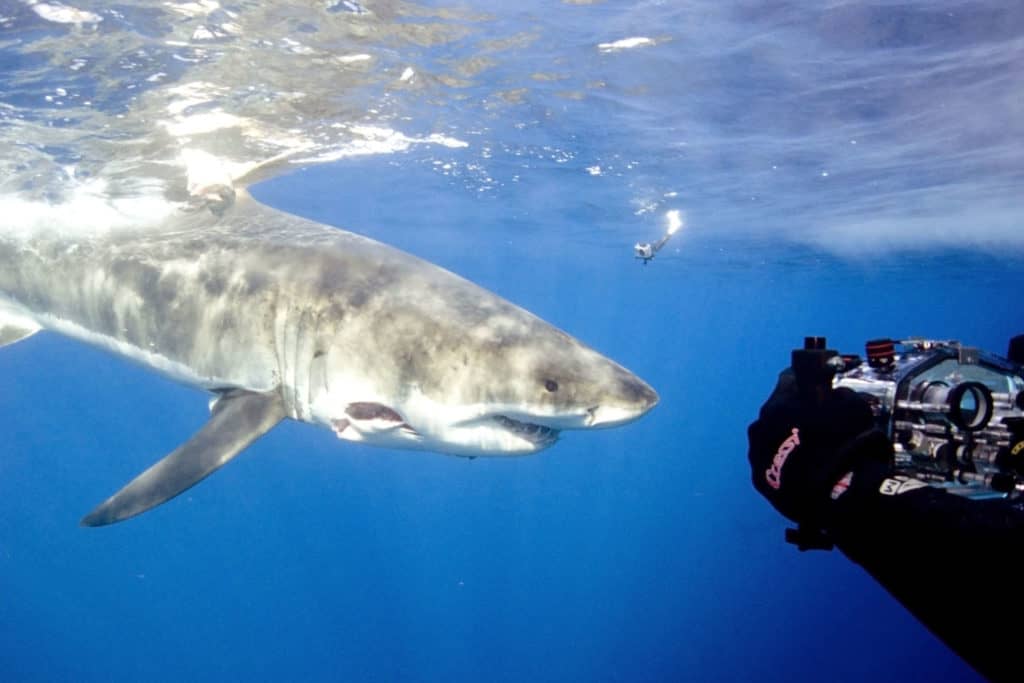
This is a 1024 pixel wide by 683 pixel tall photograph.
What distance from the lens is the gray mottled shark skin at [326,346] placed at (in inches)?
158

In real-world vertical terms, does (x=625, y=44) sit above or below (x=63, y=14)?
above

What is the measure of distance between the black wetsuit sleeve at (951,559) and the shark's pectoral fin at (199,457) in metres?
3.57

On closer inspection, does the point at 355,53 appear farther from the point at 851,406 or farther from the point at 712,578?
the point at 712,578

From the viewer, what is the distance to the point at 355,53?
10.5m

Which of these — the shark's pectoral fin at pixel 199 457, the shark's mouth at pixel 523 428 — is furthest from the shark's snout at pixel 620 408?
the shark's pectoral fin at pixel 199 457

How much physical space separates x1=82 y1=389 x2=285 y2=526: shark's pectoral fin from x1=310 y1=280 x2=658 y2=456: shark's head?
0.40 metres

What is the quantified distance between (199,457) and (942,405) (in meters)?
4.25

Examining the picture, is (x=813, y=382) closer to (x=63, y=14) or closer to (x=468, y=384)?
(x=468, y=384)

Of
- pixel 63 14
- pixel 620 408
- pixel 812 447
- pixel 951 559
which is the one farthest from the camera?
pixel 63 14

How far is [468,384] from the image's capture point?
409cm

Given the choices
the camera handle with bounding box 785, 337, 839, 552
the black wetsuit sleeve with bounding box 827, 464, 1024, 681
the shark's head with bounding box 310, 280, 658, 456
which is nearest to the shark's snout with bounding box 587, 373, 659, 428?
the shark's head with bounding box 310, 280, 658, 456

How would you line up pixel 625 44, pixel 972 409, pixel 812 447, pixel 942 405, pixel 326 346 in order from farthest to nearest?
pixel 625 44
pixel 326 346
pixel 972 409
pixel 942 405
pixel 812 447

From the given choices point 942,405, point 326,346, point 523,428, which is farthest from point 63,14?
point 942,405

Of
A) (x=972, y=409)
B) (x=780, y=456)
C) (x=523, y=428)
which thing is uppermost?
(x=972, y=409)
